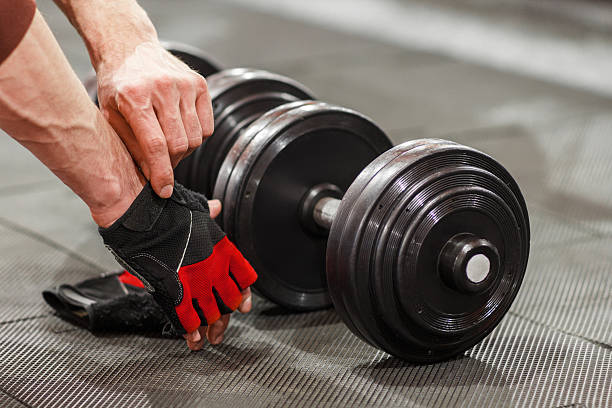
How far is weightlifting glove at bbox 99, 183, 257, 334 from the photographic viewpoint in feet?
5.58

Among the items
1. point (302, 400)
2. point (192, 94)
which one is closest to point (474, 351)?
point (302, 400)

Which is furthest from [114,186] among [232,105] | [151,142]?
[232,105]

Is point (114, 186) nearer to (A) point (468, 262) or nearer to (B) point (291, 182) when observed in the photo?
(B) point (291, 182)

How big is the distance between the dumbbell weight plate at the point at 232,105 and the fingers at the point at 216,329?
1.88ft

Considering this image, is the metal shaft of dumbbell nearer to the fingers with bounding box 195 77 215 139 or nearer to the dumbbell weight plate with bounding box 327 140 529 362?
the dumbbell weight plate with bounding box 327 140 529 362

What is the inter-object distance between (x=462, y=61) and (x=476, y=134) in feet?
4.55

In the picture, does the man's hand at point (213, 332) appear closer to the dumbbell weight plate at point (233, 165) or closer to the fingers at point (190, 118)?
the dumbbell weight plate at point (233, 165)

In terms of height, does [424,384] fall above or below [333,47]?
above

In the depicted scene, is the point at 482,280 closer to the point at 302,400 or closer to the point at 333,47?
the point at 302,400

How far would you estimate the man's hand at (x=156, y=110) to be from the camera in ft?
5.48

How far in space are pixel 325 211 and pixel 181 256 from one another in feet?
1.30

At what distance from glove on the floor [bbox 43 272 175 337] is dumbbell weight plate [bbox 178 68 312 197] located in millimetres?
405

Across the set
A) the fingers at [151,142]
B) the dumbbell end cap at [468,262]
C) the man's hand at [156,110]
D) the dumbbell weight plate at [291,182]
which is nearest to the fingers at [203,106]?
the man's hand at [156,110]

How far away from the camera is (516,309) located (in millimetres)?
2145
